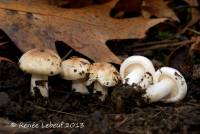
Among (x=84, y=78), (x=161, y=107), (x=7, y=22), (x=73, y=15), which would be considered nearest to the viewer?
(x=161, y=107)

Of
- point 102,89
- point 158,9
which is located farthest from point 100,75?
→ point 158,9

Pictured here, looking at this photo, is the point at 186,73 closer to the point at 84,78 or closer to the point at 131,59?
the point at 131,59

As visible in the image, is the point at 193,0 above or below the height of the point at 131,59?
above

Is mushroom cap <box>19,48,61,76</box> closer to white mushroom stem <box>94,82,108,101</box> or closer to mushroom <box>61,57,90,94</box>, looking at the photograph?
mushroom <box>61,57,90,94</box>

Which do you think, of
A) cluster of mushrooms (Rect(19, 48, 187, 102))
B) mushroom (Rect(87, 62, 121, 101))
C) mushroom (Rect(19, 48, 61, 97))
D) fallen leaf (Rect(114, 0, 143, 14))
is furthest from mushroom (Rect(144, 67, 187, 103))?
fallen leaf (Rect(114, 0, 143, 14))

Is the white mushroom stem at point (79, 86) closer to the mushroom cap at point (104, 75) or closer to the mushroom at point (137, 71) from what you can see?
the mushroom cap at point (104, 75)

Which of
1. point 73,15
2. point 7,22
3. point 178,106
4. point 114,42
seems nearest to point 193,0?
point 114,42

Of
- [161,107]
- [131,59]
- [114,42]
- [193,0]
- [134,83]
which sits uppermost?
[193,0]
